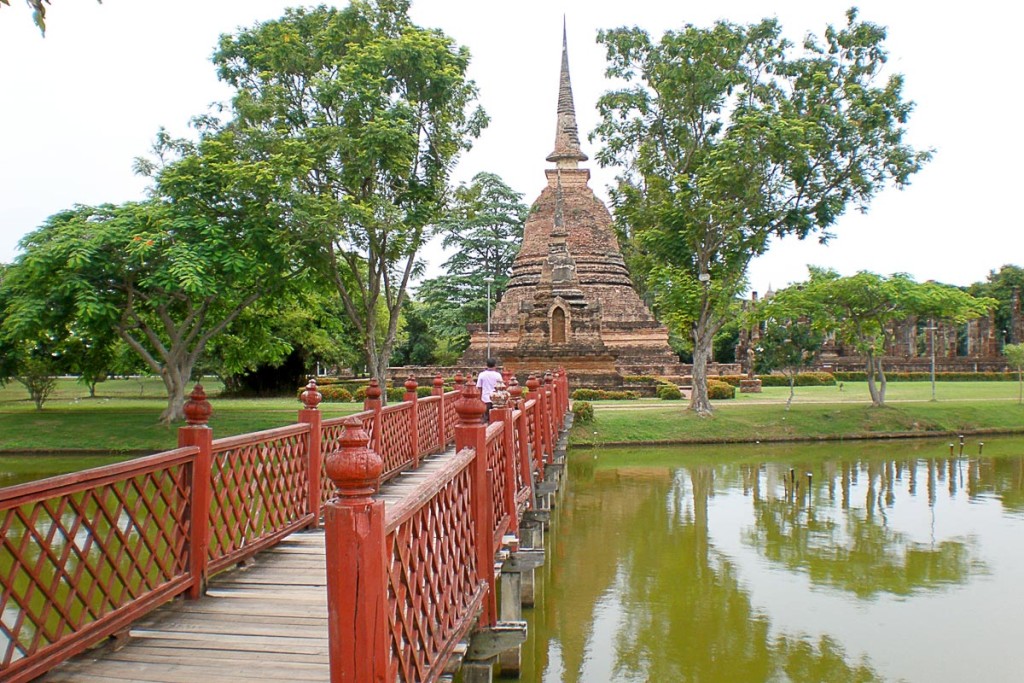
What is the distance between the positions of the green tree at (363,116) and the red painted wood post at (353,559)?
46.7ft

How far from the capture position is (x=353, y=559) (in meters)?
2.96

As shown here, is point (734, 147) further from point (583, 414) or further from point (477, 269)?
point (477, 269)

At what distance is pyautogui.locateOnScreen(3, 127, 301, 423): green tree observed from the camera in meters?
18.6

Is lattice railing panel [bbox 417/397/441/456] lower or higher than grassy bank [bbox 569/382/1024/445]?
higher

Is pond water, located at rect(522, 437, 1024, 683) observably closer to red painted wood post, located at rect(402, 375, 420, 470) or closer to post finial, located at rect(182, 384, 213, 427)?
red painted wood post, located at rect(402, 375, 420, 470)

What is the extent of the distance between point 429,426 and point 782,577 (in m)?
4.98

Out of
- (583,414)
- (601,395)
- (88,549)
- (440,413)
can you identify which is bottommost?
(583,414)

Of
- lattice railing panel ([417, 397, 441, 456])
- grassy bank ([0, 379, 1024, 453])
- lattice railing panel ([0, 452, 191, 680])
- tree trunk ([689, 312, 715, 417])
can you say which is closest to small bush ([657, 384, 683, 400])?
grassy bank ([0, 379, 1024, 453])

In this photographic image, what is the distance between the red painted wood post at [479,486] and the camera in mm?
5078

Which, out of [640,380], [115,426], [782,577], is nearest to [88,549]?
[782,577]

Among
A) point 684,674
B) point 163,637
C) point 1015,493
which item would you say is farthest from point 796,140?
point 163,637

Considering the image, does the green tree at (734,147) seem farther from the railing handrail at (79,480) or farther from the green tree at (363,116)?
the railing handrail at (79,480)

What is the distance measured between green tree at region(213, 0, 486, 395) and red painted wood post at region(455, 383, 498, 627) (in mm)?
12101

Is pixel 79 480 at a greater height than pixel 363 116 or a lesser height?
lesser
